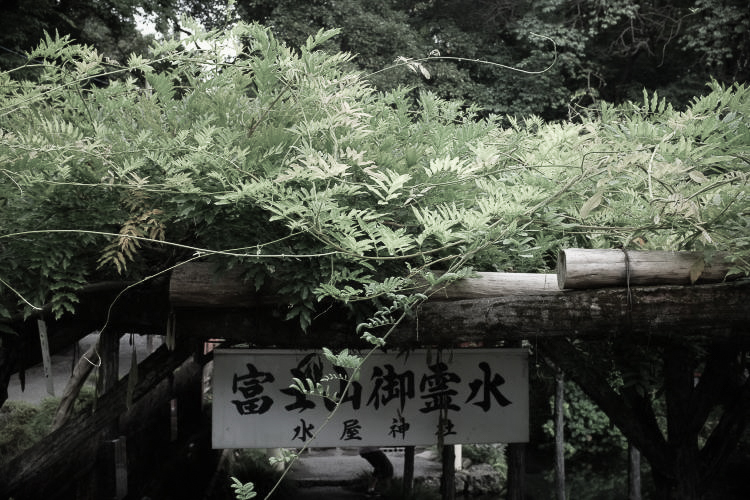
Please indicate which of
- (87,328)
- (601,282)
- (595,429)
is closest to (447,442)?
(601,282)

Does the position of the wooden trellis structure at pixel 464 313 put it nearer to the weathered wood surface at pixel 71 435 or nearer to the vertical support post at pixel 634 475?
the weathered wood surface at pixel 71 435

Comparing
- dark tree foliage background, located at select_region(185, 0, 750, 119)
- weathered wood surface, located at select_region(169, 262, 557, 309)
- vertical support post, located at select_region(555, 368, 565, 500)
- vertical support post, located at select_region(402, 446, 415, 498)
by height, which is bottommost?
vertical support post, located at select_region(402, 446, 415, 498)

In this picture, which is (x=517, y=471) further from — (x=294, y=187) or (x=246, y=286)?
(x=294, y=187)

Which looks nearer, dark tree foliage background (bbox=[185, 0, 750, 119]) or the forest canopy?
the forest canopy

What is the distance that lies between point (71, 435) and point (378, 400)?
1.66 m

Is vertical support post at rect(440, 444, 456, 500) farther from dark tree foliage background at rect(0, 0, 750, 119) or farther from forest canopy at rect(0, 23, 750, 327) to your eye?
dark tree foliage background at rect(0, 0, 750, 119)

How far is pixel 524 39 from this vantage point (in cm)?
1328

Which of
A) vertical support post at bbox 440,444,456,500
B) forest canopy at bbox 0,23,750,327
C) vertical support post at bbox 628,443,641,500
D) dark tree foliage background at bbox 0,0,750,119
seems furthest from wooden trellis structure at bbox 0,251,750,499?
dark tree foliage background at bbox 0,0,750,119

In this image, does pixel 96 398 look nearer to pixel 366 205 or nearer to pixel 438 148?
pixel 366 205

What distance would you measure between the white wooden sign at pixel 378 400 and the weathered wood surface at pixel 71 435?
0.33m

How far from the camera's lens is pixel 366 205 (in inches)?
98.0

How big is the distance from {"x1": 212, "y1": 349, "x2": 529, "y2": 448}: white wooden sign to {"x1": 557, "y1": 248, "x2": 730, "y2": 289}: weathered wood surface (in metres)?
1.30

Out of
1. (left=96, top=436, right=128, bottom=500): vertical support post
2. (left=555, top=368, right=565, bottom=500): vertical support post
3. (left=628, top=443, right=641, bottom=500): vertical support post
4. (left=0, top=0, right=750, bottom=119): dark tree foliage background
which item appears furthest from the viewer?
(left=0, top=0, right=750, bottom=119): dark tree foliage background

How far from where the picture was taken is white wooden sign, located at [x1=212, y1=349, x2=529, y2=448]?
3627mm
